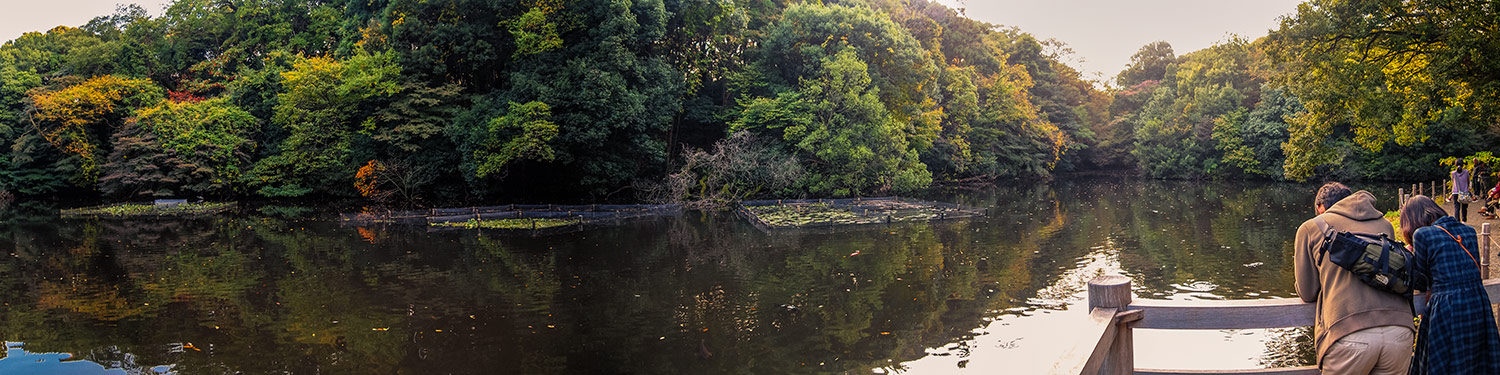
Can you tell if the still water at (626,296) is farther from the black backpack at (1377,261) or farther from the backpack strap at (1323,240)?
the black backpack at (1377,261)

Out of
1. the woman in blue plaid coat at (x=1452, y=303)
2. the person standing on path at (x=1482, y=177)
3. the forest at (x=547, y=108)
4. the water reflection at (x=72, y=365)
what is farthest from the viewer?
the forest at (x=547, y=108)

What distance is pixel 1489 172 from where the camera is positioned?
744 inches

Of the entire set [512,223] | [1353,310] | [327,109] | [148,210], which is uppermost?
[327,109]

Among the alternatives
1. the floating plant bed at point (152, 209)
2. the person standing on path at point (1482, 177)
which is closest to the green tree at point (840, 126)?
the person standing on path at point (1482, 177)

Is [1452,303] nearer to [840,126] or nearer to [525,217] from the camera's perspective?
[525,217]

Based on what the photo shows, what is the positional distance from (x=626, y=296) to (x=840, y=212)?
12.9m

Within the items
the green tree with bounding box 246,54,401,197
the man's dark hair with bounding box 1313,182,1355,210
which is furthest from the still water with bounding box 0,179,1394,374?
the green tree with bounding box 246,54,401,197

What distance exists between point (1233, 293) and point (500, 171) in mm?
24284

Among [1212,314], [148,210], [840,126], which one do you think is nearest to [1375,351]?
[1212,314]

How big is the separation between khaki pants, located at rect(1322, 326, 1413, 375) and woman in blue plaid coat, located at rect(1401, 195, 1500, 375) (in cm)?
7

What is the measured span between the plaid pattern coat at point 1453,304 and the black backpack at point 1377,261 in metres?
0.07

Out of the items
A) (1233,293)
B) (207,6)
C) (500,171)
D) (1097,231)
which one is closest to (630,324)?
(1233,293)

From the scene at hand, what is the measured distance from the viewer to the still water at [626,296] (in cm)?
938

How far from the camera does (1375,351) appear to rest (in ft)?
11.3
